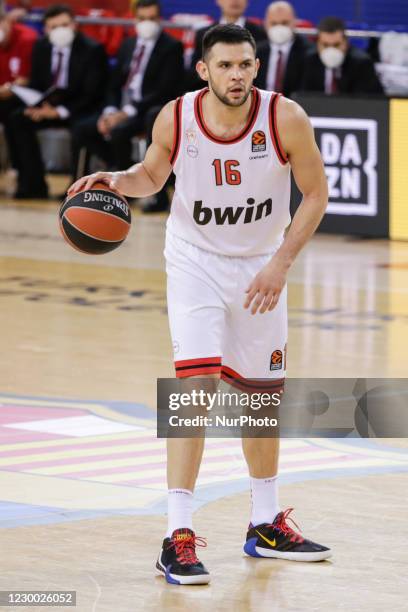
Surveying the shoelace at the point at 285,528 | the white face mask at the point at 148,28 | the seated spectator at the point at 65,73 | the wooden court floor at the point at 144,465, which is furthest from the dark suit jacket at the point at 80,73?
the shoelace at the point at 285,528

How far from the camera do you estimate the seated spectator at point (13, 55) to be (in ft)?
60.8

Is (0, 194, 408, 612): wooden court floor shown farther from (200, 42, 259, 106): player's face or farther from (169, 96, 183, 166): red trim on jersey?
(200, 42, 259, 106): player's face

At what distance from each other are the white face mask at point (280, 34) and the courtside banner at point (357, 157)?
1.37 meters

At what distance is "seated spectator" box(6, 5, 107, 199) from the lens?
17.9m

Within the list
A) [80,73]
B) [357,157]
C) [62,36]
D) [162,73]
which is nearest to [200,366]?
[357,157]

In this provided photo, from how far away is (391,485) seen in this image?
22.2ft

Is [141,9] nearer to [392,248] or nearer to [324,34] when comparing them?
[324,34]

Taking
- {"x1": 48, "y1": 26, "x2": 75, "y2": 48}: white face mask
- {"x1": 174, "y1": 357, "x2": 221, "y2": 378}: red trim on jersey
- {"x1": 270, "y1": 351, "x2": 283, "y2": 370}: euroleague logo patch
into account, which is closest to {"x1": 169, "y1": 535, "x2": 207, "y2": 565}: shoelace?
{"x1": 174, "y1": 357, "x2": 221, "y2": 378}: red trim on jersey

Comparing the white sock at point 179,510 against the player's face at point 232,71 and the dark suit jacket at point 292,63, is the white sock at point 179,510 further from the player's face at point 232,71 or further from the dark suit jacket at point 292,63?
the dark suit jacket at point 292,63

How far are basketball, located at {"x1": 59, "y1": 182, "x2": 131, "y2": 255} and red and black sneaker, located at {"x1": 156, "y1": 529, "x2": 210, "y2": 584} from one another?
1.41 meters

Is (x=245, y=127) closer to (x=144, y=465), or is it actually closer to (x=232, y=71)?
(x=232, y=71)

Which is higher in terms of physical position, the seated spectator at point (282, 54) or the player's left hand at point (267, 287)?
the seated spectator at point (282, 54)

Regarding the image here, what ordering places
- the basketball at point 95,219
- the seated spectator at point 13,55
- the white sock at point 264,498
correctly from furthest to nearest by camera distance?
1. the seated spectator at point 13,55
2. the basketball at point 95,219
3. the white sock at point 264,498

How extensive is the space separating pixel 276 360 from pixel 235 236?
1.62 feet
